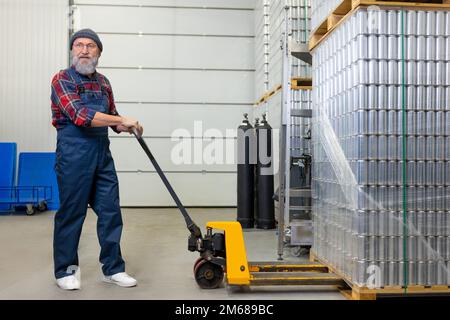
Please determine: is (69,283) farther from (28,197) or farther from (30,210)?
(28,197)

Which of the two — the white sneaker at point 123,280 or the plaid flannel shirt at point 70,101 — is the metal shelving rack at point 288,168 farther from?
the plaid flannel shirt at point 70,101

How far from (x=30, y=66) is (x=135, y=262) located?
6442mm

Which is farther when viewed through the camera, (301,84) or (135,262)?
(301,84)

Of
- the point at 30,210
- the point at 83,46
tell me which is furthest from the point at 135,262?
the point at 30,210

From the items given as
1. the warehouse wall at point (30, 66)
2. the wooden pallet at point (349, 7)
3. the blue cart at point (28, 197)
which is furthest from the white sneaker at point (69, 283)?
the warehouse wall at point (30, 66)

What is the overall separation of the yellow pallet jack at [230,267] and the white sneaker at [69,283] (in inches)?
36.6

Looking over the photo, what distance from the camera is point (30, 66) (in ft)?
30.4

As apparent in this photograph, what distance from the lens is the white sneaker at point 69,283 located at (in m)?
3.46

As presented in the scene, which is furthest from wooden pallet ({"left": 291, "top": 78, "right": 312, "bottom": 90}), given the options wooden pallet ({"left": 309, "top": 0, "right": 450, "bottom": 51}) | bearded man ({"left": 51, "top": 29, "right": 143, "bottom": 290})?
bearded man ({"left": 51, "top": 29, "right": 143, "bottom": 290})

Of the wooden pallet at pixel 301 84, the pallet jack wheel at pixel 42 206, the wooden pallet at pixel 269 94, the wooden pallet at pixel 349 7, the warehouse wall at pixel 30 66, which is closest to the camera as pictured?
the wooden pallet at pixel 349 7

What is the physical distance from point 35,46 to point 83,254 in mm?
6043

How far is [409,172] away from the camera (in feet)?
10.1
